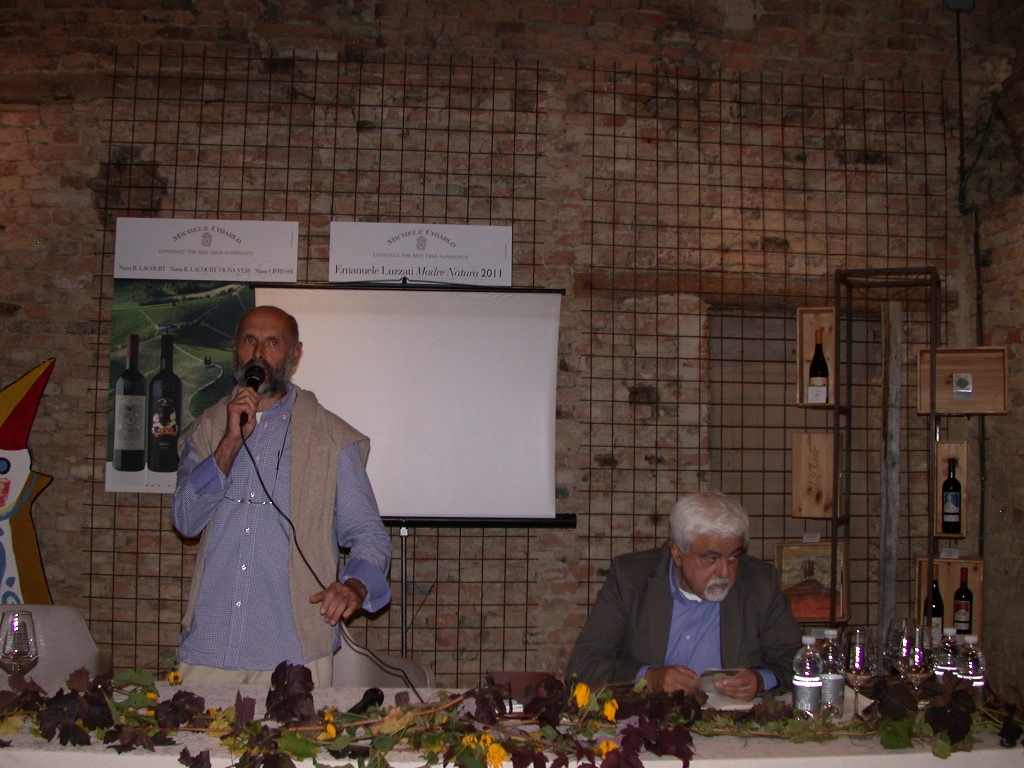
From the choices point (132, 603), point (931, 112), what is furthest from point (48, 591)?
point (931, 112)

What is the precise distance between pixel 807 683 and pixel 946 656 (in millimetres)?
436

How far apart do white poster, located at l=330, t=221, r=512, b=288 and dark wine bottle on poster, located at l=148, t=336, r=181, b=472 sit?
3.01ft

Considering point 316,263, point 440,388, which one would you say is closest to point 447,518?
point 440,388

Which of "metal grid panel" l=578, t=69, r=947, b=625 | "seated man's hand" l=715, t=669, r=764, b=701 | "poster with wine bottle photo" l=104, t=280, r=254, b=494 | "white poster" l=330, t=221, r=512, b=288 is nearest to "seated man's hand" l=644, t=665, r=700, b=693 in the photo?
"seated man's hand" l=715, t=669, r=764, b=701

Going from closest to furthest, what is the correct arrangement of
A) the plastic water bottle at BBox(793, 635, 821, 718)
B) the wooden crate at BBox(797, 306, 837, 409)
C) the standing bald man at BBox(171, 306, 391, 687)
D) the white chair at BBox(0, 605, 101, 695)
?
the plastic water bottle at BBox(793, 635, 821, 718) → the standing bald man at BBox(171, 306, 391, 687) → the white chair at BBox(0, 605, 101, 695) → the wooden crate at BBox(797, 306, 837, 409)

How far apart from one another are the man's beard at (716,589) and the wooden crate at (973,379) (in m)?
2.23

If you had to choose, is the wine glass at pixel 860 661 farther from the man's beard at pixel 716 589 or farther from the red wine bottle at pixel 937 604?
the red wine bottle at pixel 937 604

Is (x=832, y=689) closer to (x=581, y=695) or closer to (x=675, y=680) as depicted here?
(x=675, y=680)

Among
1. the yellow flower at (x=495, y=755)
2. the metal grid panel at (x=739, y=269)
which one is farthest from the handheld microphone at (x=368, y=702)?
the metal grid panel at (x=739, y=269)

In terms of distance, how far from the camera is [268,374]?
2648 mm

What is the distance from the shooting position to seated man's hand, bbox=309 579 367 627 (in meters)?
2.09

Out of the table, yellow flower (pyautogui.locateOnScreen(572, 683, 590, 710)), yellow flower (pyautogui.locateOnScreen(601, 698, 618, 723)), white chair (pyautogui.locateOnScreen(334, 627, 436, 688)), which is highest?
yellow flower (pyautogui.locateOnScreen(572, 683, 590, 710))

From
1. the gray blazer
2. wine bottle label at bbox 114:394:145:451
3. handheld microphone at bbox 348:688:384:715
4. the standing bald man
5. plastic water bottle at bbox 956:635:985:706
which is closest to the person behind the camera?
handheld microphone at bbox 348:688:384:715

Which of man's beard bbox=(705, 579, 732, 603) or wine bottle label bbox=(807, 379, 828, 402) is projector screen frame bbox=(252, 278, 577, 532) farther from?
man's beard bbox=(705, 579, 732, 603)
